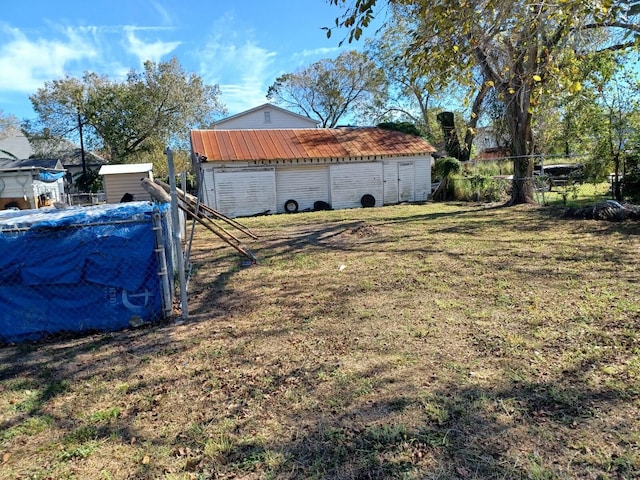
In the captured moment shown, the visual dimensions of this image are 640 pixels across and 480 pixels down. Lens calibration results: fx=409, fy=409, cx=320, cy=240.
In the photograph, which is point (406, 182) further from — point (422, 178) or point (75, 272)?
point (75, 272)

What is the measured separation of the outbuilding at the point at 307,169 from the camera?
59.6ft

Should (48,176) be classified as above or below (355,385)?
above

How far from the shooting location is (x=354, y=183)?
66.2ft

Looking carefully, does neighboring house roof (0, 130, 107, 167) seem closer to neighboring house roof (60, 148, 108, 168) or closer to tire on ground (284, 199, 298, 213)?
neighboring house roof (60, 148, 108, 168)

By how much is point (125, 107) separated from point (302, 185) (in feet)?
73.1

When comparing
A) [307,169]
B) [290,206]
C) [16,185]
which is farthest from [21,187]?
[307,169]

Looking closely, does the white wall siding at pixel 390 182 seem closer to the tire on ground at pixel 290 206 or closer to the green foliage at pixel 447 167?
Result: the green foliage at pixel 447 167

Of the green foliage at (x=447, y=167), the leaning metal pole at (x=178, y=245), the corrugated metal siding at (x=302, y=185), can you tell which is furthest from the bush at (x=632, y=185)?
the leaning metal pole at (x=178, y=245)

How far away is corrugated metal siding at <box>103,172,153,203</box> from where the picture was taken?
2217 centimetres

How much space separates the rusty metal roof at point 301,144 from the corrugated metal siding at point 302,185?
0.68 m

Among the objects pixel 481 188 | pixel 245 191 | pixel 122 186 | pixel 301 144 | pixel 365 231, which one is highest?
pixel 301 144

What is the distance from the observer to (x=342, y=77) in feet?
136

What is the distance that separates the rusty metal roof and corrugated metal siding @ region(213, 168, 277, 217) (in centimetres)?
69

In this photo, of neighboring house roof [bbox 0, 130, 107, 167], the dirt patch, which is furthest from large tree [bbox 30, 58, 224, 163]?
the dirt patch
